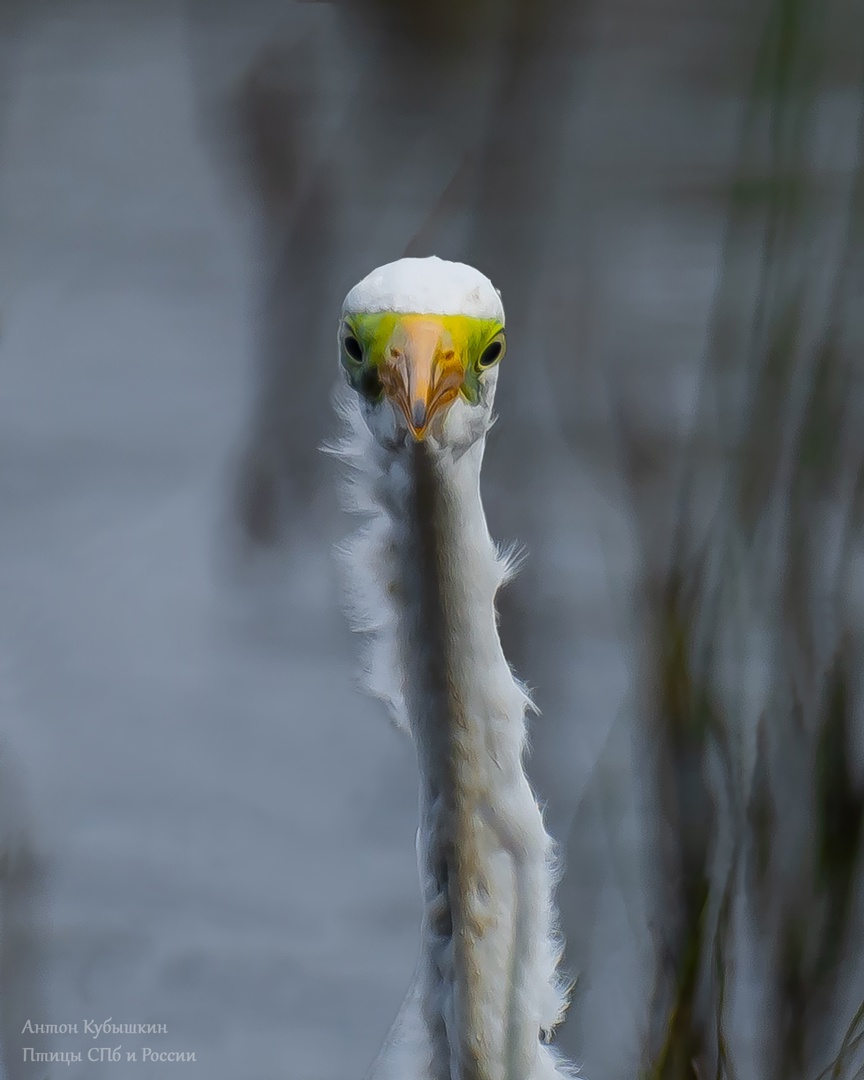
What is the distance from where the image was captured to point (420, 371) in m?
0.57

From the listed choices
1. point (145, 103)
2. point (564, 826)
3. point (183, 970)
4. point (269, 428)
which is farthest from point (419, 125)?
point (183, 970)

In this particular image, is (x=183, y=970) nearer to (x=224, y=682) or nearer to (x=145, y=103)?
(x=224, y=682)

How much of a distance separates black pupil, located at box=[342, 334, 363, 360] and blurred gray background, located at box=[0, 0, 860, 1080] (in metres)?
0.56

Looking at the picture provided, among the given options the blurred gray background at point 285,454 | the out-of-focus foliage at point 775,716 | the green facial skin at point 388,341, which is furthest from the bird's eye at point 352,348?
the blurred gray background at point 285,454

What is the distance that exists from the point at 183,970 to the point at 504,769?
1.12m

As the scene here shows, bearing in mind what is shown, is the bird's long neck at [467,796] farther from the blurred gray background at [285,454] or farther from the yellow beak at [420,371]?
the blurred gray background at [285,454]

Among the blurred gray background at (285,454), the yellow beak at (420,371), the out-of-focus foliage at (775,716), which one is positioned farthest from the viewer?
the blurred gray background at (285,454)

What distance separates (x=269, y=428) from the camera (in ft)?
6.27

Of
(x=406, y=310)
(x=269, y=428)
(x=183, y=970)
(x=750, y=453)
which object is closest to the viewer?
(x=406, y=310)

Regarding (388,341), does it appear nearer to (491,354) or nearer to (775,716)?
(491,354)

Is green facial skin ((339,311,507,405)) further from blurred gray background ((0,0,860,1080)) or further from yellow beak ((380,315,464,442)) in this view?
blurred gray background ((0,0,860,1080))

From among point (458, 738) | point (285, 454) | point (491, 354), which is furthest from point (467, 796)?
point (285, 454)

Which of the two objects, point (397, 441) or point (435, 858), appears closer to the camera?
point (397, 441)

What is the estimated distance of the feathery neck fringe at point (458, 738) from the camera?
2.07 ft
